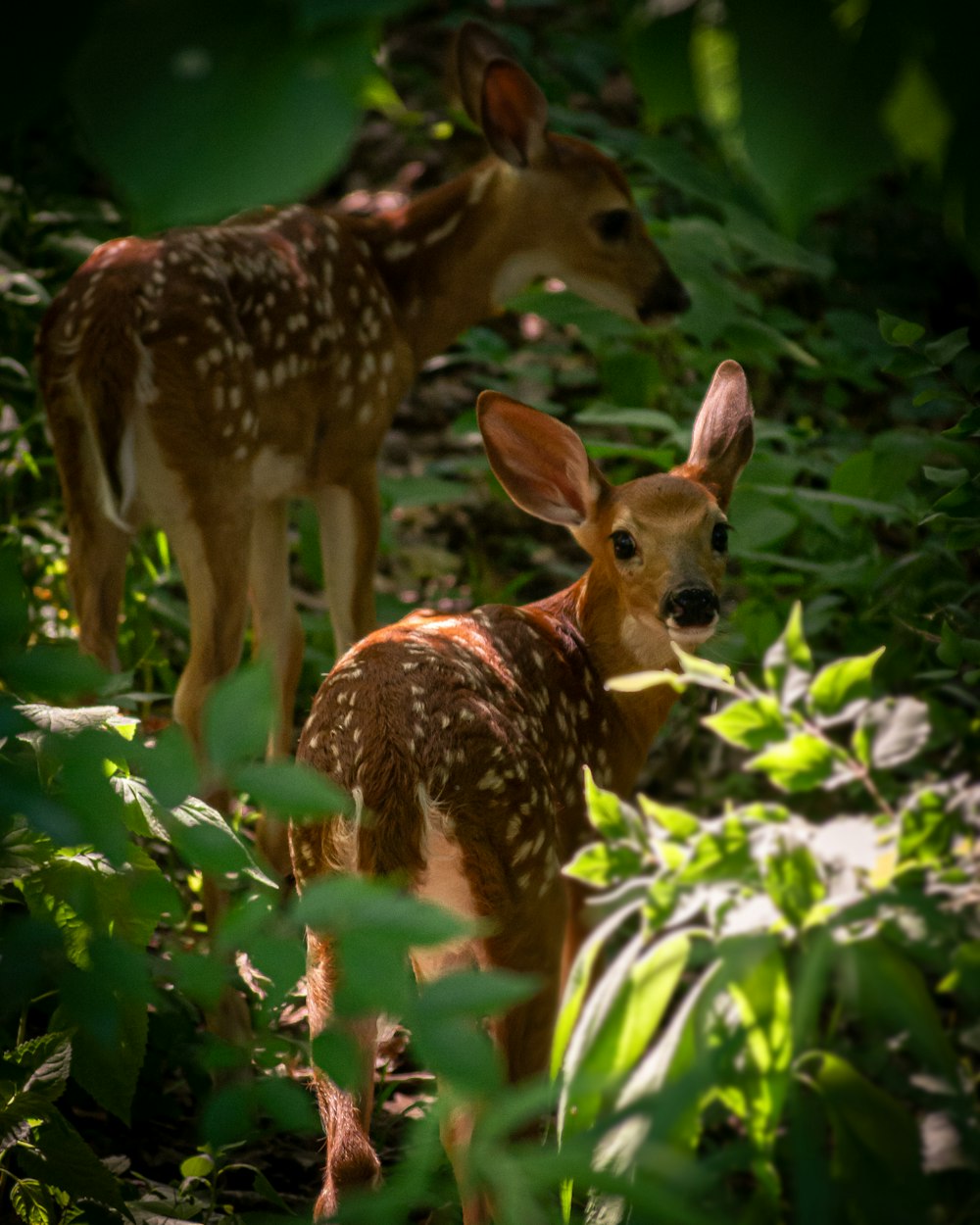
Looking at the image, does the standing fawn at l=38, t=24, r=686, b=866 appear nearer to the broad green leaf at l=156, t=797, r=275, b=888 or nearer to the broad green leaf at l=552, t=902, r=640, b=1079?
the broad green leaf at l=156, t=797, r=275, b=888

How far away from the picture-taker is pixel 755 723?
49.9 inches

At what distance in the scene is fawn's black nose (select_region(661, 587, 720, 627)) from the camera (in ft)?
9.43

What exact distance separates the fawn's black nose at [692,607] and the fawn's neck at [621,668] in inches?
8.6

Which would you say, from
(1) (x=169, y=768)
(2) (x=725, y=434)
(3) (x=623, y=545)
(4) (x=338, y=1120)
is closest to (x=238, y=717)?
(1) (x=169, y=768)

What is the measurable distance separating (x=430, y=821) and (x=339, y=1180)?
1.89 ft

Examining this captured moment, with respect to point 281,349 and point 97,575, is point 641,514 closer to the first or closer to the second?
point 281,349

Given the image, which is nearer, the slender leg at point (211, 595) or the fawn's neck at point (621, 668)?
the fawn's neck at point (621, 668)

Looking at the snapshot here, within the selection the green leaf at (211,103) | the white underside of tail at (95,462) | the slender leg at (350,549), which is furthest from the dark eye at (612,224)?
the green leaf at (211,103)

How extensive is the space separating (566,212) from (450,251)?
41 centimetres

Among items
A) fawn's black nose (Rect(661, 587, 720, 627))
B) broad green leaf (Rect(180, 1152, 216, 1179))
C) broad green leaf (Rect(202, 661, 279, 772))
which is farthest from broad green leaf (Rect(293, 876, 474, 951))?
fawn's black nose (Rect(661, 587, 720, 627))

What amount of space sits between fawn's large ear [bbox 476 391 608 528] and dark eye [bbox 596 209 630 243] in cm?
162

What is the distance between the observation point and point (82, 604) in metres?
3.55

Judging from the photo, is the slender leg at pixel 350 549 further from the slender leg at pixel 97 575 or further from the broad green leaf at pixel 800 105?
the broad green leaf at pixel 800 105

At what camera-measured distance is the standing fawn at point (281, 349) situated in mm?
3414
